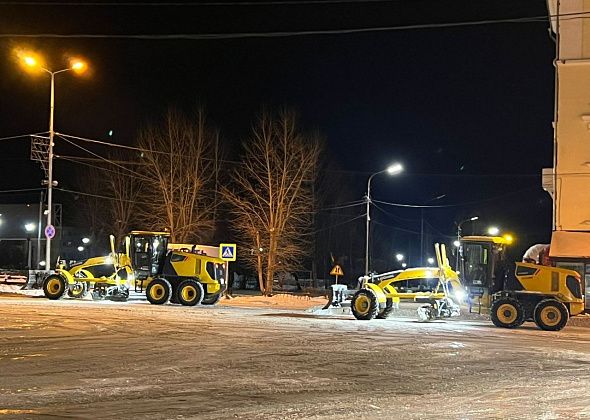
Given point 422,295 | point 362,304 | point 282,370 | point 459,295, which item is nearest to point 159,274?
point 362,304

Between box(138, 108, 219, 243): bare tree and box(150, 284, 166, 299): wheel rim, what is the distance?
56.1 ft

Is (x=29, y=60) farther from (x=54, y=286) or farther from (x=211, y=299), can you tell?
(x=211, y=299)

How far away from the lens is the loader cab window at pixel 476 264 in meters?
23.5

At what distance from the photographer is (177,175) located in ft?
152

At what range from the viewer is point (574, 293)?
22.5 metres

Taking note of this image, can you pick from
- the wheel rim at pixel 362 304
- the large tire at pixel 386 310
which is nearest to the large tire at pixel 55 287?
the wheel rim at pixel 362 304

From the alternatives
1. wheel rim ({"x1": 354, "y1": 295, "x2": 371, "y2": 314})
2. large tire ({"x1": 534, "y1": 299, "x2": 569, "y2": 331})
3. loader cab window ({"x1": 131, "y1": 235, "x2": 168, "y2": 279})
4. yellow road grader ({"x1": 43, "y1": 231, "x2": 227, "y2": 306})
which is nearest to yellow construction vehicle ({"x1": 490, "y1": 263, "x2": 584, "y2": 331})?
large tire ({"x1": 534, "y1": 299, "x2": 569, "y2": 331})

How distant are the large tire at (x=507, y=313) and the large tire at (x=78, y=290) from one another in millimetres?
17129

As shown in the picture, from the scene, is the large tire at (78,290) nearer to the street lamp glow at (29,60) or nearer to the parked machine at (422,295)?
the street lamp glow at (29,60)

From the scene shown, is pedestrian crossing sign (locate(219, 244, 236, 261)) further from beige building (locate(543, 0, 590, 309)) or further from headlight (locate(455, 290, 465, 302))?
beige building (locate(543, 0, 590, 309))

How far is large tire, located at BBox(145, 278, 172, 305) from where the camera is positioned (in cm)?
2827

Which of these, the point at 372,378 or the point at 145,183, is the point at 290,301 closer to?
the point at 145,183

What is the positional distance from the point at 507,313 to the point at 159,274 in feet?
44.7

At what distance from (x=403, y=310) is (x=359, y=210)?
50.2 meters
